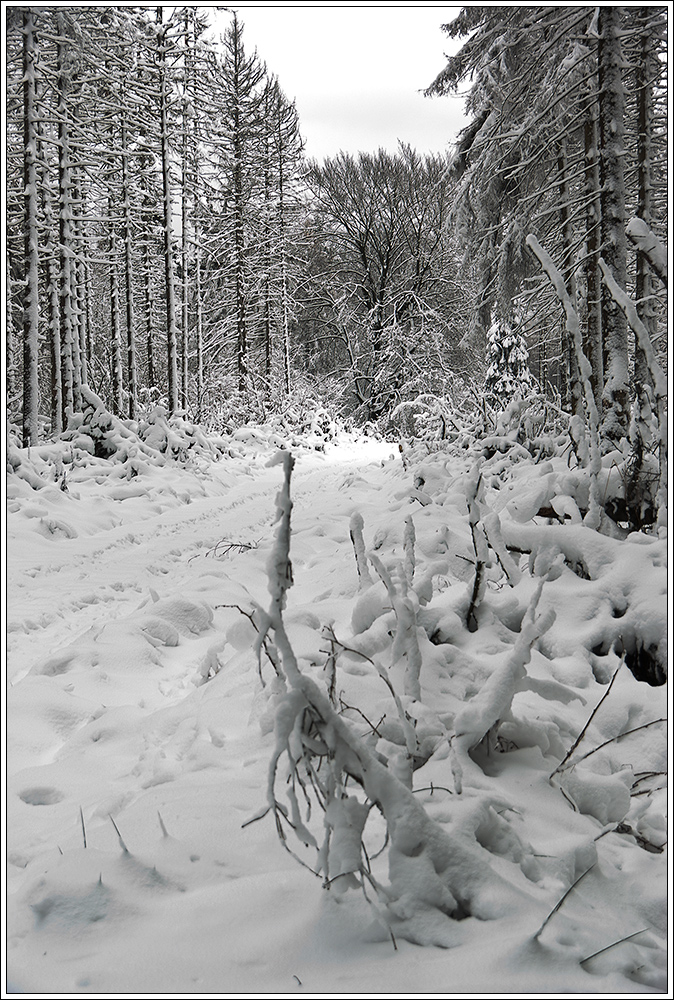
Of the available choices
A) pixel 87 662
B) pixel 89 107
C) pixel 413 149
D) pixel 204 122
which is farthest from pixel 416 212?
pixel 87 662

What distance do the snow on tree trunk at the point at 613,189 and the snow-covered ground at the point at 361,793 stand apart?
253 centimetres

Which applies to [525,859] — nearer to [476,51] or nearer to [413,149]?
[476,51]

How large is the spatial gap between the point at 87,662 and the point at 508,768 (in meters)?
2.26

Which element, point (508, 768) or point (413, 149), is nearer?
point (508, 768)

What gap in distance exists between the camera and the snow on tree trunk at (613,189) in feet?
19.5

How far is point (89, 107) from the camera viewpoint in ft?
51.8

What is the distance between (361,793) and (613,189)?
20.2ft

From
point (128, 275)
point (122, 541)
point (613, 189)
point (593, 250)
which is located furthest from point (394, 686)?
point (128, 275)

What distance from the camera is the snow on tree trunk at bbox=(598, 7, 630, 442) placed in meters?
5.94

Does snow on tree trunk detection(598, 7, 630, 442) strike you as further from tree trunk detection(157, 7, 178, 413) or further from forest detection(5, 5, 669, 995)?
tree trunk detection(157, 7, 178, 413)

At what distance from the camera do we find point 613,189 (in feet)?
19.8

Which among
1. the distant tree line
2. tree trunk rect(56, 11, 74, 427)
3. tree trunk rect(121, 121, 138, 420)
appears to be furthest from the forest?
A: tree trunk rect(121, 121, 138, 420)

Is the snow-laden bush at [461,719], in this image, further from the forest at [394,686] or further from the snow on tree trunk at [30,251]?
the snow on tree trunk at [30,251]

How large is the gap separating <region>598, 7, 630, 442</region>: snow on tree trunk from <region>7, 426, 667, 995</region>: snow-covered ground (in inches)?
99.4
